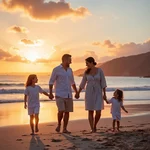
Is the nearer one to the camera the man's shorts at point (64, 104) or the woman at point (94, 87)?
the woman at point (94, 87)

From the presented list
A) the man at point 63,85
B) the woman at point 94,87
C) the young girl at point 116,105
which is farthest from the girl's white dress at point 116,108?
the man at point 63,85

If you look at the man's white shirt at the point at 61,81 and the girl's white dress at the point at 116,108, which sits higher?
the man's white shirt at the point at 61,81

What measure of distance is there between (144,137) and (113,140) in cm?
65

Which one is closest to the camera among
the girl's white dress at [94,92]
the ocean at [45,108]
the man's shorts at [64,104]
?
the girl's white dress at [94,92]

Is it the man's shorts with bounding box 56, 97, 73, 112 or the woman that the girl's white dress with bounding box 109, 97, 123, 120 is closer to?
the woman

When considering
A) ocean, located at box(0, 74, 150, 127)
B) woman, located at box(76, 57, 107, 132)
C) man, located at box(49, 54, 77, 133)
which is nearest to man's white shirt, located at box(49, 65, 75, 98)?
man, located at box(49, 54, 77, 133)

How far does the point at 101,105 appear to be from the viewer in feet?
26.1

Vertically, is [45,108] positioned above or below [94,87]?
below

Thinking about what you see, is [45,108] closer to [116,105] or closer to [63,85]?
[116,105]

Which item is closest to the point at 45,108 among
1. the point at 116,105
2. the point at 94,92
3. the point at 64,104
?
the point at 116,105

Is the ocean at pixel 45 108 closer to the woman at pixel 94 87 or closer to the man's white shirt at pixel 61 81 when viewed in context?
the man's white shirt at pixel 61 81

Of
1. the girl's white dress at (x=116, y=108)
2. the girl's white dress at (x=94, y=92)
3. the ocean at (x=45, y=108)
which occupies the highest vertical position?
the girl's white dress at (x=94, y=92)

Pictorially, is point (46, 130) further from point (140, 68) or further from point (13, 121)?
point (140, 68)

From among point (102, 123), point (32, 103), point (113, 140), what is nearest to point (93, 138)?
point (113, 140)
